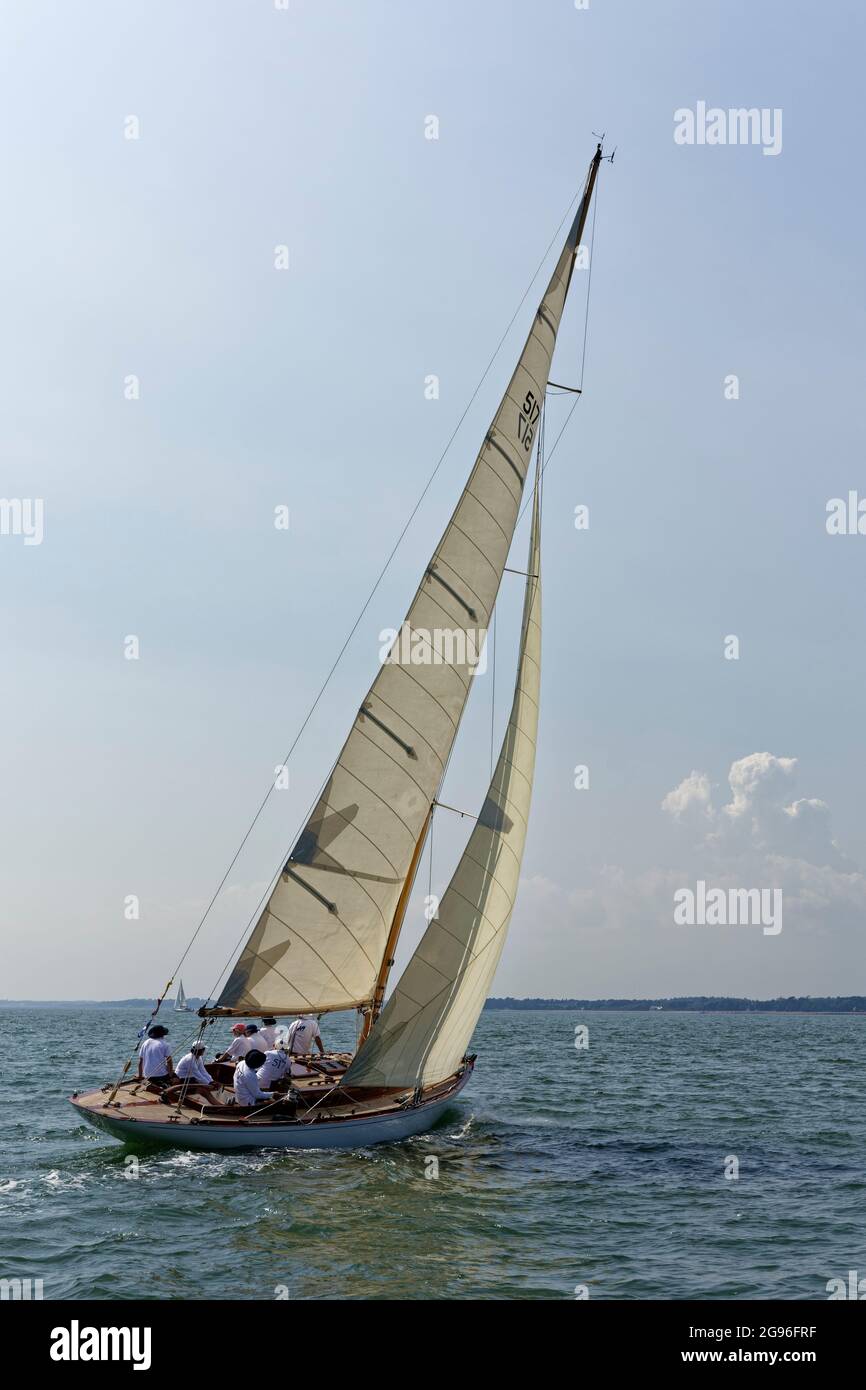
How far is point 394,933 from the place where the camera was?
21.0 meters

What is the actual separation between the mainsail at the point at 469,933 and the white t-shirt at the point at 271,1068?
1.23m

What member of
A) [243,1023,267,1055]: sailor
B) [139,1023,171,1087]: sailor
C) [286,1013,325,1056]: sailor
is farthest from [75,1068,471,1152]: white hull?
[286,1013,325,1056]: sailor

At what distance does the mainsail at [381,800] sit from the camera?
63.0 ft

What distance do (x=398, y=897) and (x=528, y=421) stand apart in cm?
920

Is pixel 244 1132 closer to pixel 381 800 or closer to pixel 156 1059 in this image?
pixel 156 1059

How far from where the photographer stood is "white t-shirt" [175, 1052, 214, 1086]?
19.3 m

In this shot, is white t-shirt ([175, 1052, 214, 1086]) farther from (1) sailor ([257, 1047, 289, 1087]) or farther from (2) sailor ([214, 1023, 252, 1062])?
(2) sailor ([214, 1023, 252, 1062])

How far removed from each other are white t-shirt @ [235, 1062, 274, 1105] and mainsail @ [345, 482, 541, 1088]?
1.72m

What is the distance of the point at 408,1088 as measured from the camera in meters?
19.9

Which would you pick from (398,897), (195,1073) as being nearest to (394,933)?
(398,897)
